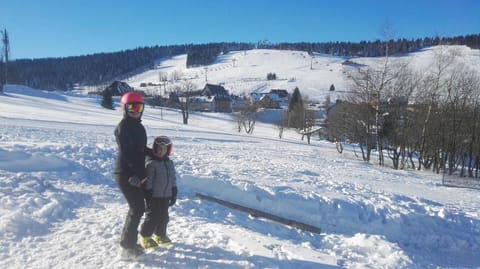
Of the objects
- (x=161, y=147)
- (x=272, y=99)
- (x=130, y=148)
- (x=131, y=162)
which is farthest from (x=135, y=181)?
(x=272, y=99)

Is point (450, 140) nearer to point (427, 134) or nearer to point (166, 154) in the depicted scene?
point (427, 134)

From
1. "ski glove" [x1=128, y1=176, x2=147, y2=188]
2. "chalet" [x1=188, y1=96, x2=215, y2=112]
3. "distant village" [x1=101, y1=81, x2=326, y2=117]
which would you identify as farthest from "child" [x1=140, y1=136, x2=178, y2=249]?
"chalet" [x1=188, y1=96, x2=215, y2=112]

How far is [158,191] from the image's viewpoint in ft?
14.0

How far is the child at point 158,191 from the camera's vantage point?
4.23 metres

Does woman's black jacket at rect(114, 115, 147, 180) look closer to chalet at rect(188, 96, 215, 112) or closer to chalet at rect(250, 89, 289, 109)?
chalet at rect(250, 89, 289, 109)

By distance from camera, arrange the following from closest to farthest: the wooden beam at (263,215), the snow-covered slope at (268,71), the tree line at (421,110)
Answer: the wooden beam at (263,215) < the tree line at (421,110) < the snow-covered slope at (268,71)

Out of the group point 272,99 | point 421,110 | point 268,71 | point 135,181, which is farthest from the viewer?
point 268,71

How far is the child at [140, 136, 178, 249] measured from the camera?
423 cm

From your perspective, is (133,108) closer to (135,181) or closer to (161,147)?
(161,147)

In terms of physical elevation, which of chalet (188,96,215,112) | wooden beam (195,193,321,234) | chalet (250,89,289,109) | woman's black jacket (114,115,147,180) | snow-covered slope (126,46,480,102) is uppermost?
snow-covered slope (126,46,480,102)

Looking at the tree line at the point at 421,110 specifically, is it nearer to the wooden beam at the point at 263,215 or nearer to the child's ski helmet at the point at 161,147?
the wooden beam at the point at 263,215

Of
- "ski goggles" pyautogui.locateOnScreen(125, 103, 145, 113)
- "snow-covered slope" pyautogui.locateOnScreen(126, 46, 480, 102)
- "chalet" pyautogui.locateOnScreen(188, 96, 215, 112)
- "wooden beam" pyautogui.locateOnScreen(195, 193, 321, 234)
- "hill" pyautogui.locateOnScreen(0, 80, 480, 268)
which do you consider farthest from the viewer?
"snow-covered slope" pyautogui.locateOnScreen(126, 46, 480, 102)

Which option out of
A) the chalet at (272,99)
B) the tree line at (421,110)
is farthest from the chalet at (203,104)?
the tree line at (421,110)

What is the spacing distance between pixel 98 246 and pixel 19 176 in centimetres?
335
